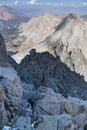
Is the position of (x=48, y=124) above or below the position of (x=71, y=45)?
below

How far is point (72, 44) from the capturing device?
477 ft

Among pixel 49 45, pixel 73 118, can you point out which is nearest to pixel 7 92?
pixel 73 118

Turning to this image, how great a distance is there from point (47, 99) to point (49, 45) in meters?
115

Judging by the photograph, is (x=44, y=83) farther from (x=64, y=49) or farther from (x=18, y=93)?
(x=64, y=49)

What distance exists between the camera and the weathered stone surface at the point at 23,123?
89.3ft

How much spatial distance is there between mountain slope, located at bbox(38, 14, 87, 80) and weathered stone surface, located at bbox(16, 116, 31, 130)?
8848cm

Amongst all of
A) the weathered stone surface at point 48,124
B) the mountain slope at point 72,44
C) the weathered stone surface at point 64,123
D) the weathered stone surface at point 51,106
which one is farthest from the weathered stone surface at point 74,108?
the mountain slope at point 72,44

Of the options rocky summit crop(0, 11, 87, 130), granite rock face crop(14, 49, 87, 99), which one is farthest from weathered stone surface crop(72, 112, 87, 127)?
granite rock face crop(14, 49, 87, 99)

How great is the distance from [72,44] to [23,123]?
119m

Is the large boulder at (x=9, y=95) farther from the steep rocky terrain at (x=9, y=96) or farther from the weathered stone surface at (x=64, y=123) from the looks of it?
the weathered stone surface at (x=64, y=123)

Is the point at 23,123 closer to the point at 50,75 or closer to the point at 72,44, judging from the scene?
the point at 50,75

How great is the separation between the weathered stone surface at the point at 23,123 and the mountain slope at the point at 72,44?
88.5 m

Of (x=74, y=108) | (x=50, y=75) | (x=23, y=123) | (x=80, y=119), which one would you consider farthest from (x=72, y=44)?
(x=23, y=123)

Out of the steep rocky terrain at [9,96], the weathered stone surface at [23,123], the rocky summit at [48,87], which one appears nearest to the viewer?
the weathered stone surface at [23,123]
